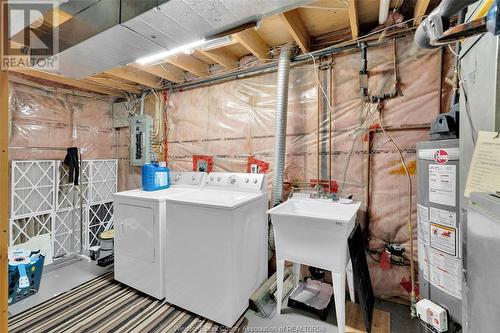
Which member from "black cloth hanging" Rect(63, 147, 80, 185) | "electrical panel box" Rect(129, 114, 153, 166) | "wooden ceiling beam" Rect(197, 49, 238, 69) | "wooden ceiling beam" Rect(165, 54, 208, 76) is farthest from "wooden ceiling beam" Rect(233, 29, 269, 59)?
"black cloth hanging" Rect(63, 147, 80, 185)

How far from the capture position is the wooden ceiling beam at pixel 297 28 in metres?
1.96

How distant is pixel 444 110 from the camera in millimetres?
2035

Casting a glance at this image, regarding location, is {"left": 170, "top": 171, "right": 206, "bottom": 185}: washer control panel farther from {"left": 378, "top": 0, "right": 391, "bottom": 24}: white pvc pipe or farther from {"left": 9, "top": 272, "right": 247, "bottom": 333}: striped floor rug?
{"left": 378, "top": 0, "right": 391, "bottom": 24}: white pvc pipe

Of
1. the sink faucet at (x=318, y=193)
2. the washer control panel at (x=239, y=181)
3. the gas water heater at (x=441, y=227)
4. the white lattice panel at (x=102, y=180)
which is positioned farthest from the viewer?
the white lattice panel at (x=102, y=180)

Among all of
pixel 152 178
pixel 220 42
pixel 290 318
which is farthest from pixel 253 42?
pixel 290 318

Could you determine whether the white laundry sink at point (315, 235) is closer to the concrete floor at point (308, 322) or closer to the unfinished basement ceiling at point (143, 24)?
the concrete floor at point (308, 322)

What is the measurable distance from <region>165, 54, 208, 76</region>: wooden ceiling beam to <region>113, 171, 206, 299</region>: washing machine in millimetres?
1556

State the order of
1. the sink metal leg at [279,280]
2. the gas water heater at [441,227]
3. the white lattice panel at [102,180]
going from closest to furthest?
the gas water heater at [441,227]
the sink metal leg at [279,280]
the white lattice panel at [102,180]

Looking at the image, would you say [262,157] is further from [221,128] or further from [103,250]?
[103,250]

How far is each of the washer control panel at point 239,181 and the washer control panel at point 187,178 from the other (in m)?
0.16

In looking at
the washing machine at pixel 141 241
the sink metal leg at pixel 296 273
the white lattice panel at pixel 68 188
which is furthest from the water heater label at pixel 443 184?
the white lattice panel at pixel 68 188

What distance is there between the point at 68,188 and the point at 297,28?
12.6 feet

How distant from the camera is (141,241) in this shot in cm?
236

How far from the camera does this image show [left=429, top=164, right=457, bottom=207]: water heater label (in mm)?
1507
